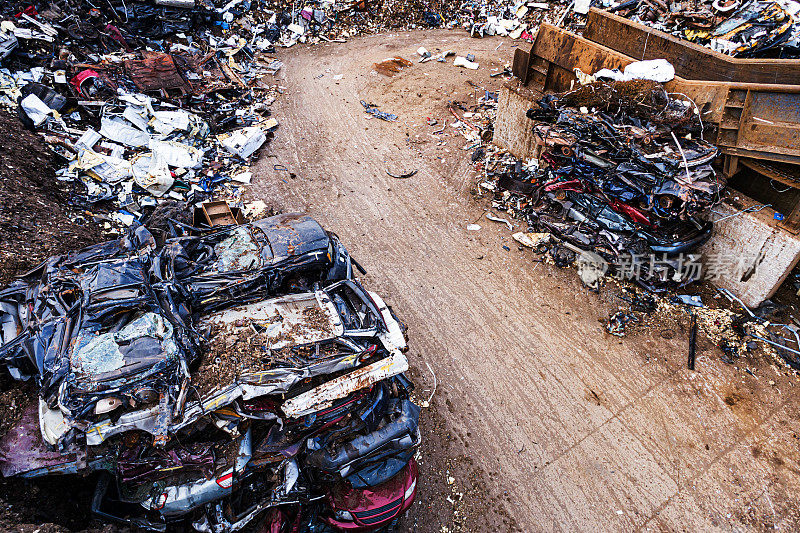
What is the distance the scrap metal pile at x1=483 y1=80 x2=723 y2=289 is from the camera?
20.6ft

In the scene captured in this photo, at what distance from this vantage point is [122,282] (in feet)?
13.3

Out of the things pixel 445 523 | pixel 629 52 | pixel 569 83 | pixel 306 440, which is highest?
pixel 629 52

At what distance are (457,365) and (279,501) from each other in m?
2.87

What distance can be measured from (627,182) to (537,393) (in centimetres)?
360

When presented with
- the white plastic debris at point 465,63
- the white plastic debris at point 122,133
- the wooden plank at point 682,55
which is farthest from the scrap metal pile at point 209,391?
the white plastic debris at point 465,63

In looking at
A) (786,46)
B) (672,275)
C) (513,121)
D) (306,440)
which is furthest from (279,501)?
(786,46)

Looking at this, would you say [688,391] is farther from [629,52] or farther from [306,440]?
[629,52]

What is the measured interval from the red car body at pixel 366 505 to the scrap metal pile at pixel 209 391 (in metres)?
0.01

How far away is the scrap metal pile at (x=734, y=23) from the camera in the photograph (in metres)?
6.87

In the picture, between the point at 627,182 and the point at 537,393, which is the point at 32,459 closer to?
the point at 537,393

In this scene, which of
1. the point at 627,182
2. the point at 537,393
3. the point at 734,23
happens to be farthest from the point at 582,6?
the point at 537,393

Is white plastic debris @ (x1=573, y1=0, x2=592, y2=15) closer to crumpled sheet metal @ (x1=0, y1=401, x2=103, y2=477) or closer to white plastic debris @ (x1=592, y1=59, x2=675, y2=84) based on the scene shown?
white plastic debris @ (x1=592, y1=59, x2=675, y2=84)

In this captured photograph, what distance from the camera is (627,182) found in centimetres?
661

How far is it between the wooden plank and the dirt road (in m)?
4.00
